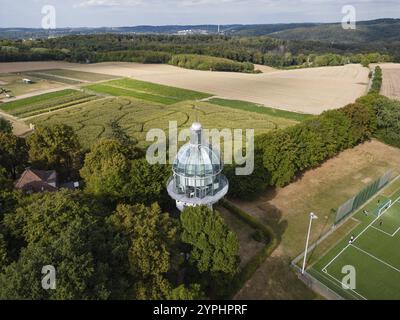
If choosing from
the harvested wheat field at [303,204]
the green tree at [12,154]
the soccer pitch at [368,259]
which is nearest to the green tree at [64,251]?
the harvested wheat field at [303,204]

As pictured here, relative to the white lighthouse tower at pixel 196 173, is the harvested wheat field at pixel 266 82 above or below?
above

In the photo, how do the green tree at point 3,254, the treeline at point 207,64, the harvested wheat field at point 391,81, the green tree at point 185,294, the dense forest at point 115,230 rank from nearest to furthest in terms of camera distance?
the dense forest at point 115,230, the green tree at point 185,294, the green tree at point 3,254, the harvested wheat field at point 391,81, the treeline at point 207,64

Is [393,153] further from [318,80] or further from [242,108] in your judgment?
[318,80]

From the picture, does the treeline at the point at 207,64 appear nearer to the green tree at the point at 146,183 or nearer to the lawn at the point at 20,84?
the lawn at the point at 20,84

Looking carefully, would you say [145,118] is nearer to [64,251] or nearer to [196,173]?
[196,173]

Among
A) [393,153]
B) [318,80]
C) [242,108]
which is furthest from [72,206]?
[318,80]

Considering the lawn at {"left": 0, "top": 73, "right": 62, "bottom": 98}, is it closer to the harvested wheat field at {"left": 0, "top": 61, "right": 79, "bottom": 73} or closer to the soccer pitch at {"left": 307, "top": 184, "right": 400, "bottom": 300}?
the harvested wheat field at {"left": 0, "top": 61, "right": 79, "bottom": 73}

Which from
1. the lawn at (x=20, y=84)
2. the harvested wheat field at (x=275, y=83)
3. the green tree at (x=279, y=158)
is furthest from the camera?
the lawn at (x=20, y=84)
